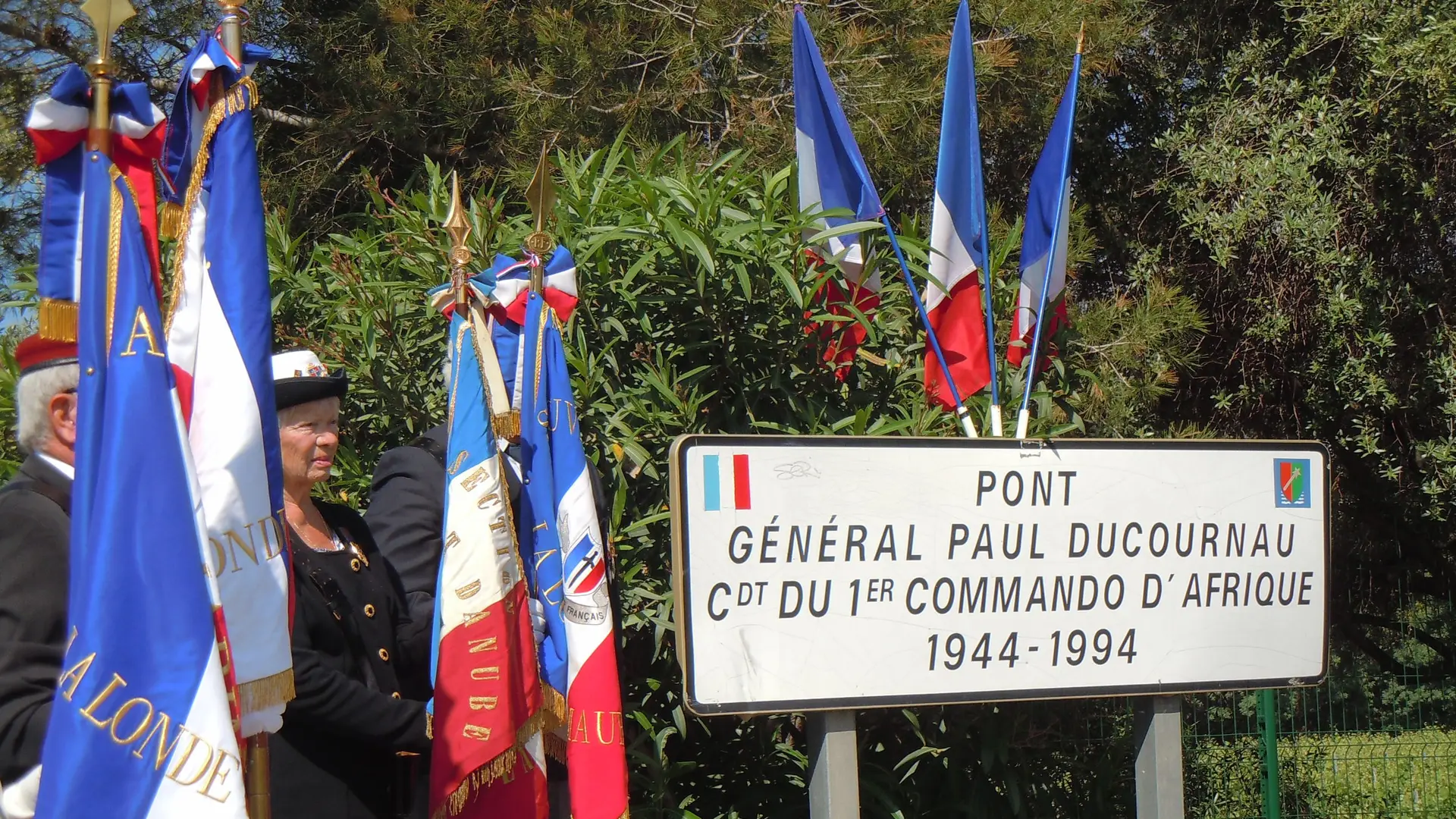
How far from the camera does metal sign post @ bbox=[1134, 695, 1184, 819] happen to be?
3.57m

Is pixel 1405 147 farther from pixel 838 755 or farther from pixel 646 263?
pixel 838 755

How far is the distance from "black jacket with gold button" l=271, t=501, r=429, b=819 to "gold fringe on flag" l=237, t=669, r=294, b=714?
34cm

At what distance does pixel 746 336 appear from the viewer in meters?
4.29

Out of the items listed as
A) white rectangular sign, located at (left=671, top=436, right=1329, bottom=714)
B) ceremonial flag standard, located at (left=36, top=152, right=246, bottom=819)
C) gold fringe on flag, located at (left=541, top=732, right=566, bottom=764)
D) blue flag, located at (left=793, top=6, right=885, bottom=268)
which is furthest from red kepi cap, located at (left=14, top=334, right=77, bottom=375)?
blue flag, located at (left=793, top=6, right=885, bottom=268)

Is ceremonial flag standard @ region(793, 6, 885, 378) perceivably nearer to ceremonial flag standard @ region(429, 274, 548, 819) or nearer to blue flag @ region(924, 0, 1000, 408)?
blue flag @ region(924, 0, 1000, 408)

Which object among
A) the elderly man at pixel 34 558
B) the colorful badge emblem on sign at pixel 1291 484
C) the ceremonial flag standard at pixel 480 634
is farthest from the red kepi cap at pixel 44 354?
the colorful badge emblem on sign at pixel 1291 484

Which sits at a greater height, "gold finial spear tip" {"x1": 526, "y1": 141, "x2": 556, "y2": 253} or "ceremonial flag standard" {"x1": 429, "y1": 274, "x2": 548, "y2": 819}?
"gold finial spear tip" {"x1": 526, "y1": 141, "x2": 556, "y2": 253}

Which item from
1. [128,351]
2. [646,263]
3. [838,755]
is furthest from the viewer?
[646,263]

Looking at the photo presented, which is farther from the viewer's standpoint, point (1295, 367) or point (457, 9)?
point (1295, 367)

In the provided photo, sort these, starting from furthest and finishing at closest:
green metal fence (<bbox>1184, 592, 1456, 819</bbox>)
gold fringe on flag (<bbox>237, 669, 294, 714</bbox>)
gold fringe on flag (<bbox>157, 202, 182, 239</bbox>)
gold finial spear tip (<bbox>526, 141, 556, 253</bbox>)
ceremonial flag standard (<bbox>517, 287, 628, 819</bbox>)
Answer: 1. green metal fence (<bbox>1184, 592, 1456, 819</bbox>)
2. gold finial spear tip (<bbox>526, 141, 556, 253</bbox>)
3. ceremonial flag standard (<bbox>517, 287, 628, 819</bbox>)
4. gold fringe on flag (<bbox>157, 202, 182, 239</bbox>)
5. gold fringe on flag (<bbox>237, 669, 294, 714</bbox>)

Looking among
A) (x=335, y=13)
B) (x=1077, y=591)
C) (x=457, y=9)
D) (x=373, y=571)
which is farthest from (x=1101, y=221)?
(x=373, y=571)

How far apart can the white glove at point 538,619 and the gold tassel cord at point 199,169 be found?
1.40m

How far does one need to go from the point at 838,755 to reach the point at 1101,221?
233 inches

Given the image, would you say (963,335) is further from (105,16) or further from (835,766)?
(105,16)
